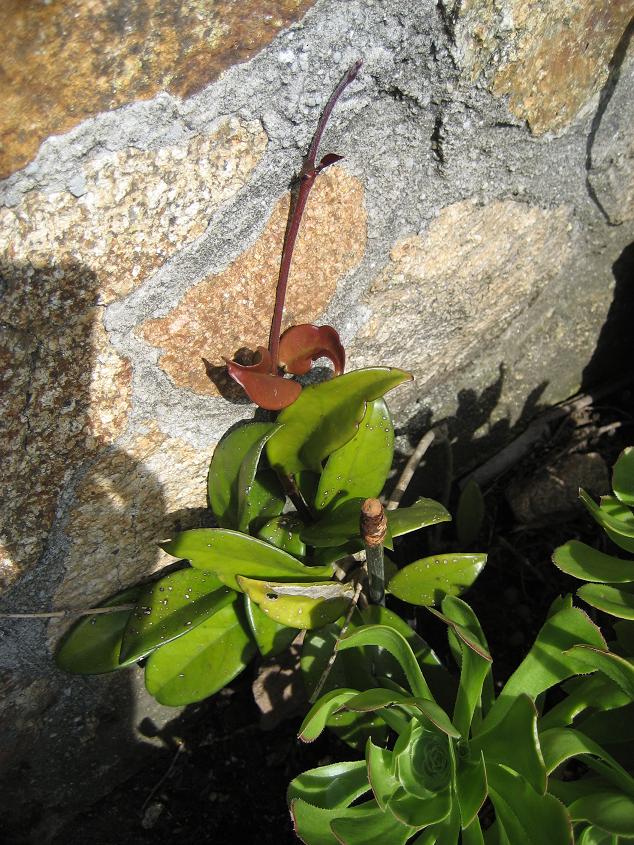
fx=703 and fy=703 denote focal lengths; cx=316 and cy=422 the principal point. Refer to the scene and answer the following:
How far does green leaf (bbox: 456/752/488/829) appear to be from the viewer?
0.88 metres

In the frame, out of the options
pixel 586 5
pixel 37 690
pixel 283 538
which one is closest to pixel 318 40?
pixel 586 5

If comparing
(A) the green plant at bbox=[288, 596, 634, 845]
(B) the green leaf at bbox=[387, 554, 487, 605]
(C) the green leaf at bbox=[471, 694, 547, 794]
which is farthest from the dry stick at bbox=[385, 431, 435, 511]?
(C) the green leaf at bbox=[471, 694, 547, 794]

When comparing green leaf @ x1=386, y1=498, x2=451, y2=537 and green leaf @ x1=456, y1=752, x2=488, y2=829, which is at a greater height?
green leaf @ x1=386, y1=498, x2=451, y2=537

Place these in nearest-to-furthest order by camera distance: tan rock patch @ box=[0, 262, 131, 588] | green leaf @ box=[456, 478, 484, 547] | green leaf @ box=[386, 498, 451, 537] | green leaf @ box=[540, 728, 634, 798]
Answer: tan rock patch @ box=[0, 262, 131, 588] → green leaf @ box=[540, 728, 634, 798] → green leaf @ box=[386, 498, 451, 537] → green leaf @ box=[456, 478, 484, 547]

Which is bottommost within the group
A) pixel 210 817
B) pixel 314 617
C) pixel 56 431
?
pixel 210 817

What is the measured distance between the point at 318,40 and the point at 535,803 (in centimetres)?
93

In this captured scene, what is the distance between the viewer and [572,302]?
1.45 meters

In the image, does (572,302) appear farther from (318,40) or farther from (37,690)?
(37,690)

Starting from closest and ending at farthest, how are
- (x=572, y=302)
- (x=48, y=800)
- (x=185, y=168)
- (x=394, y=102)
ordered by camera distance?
(x=185, y=168), (x=394, y=102), (x=48, y=800), (x=572, y=302)

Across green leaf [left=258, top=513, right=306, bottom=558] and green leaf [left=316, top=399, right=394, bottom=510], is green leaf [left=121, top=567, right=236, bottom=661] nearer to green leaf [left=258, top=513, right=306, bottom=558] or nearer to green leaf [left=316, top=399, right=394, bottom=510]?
green leaf [left=258, top=513, right=306, bottom=558]

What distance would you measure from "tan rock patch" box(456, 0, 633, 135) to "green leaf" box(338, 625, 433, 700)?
2.41ft

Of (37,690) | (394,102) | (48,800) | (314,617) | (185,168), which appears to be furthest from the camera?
(48,800)

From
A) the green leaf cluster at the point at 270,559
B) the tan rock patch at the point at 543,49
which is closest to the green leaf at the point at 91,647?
the green leaf cluster at the point at 270,559

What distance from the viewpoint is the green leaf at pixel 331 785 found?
3.14 feet
